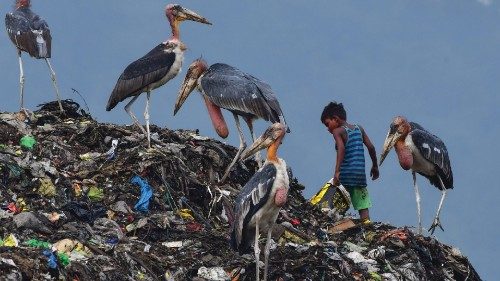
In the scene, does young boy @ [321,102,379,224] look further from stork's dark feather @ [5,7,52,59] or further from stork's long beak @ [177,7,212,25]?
stork's dark feather @ [5,7,52,59]

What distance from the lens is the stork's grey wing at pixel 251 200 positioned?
478 inches

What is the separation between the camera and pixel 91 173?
14977mm

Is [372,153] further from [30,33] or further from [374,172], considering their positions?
[30,33]

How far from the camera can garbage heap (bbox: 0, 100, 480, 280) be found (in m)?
12.5

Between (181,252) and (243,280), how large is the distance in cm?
88

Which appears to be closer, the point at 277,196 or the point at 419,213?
the point at 277,196

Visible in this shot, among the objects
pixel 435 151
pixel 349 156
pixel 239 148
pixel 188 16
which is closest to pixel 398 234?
pixel 349 156

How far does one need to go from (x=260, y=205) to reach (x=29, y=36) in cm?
638

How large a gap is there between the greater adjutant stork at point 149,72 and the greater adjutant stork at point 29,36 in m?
1.32

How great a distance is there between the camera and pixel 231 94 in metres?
15.1

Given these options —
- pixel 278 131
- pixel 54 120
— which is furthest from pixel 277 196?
pixel 54 120

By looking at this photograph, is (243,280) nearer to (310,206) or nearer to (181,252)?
(181,252)

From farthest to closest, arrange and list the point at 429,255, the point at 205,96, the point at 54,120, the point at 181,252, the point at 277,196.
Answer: the point at 54,120 → the point at 205,96 → the point at 429,255 → the point at 181,252 → the point at 277,196

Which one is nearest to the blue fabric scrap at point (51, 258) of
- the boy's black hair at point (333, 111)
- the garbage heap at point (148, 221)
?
the garbage heap at point (148, 221)
